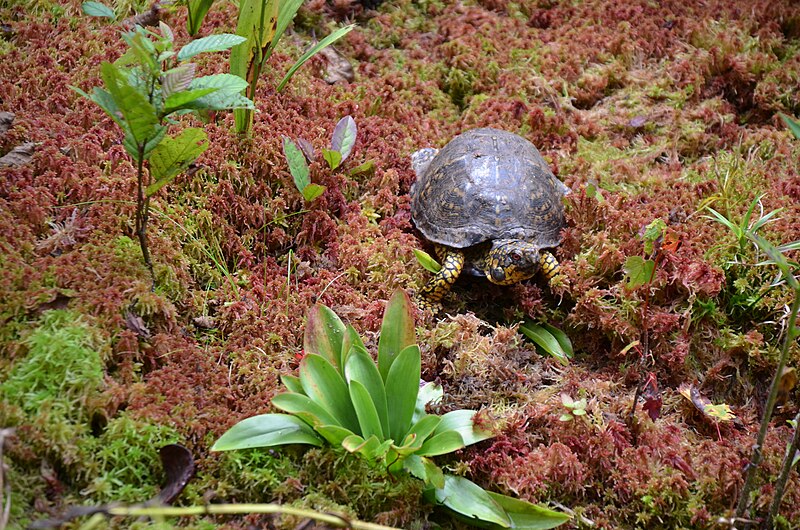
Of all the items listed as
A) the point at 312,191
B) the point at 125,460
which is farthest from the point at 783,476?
the point at 312,191

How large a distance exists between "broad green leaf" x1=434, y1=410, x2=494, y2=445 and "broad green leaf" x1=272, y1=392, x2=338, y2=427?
48 centimetres

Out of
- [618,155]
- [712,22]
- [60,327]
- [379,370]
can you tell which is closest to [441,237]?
[379,370]

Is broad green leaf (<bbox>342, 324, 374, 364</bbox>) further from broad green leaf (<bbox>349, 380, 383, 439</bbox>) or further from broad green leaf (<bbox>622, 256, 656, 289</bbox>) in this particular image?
broad green leaf (<bbox>622, 256, 656, 289</bbox>)

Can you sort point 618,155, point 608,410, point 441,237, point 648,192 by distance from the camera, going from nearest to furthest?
1. point 608,410
2. point 441,237
3. point 648,192
4. point 618,155

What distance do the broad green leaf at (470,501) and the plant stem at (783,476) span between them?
3.31 feet

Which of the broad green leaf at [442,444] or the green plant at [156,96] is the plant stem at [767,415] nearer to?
the broad green leaf at [442,444]

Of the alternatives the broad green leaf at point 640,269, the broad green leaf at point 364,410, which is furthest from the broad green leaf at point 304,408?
the broad green leaf at point 640,269

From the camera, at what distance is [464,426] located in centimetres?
262

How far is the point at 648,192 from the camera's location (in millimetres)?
3836

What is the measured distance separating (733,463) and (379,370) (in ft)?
5.12

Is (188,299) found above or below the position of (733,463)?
above

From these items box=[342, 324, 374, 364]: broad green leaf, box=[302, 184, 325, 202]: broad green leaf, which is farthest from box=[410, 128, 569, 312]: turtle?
box=[342, 324, 374, 364]: broad green leaf

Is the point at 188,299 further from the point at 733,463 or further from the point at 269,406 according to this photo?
Result: the point at 733,463

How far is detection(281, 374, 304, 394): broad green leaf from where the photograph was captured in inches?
99.8
